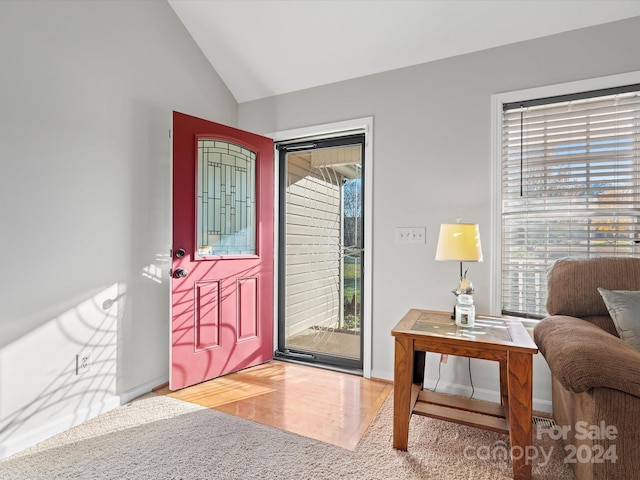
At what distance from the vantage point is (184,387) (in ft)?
8.07

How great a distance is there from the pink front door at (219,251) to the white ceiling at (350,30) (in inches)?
25.2

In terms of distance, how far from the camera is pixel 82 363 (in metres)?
2.03

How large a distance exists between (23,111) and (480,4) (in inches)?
103

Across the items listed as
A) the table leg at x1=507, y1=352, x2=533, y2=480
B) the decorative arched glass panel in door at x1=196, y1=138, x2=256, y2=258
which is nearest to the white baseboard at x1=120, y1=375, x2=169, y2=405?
the decorative arched glass panel in door at x1=196, y1=138, x2=256, y2=258

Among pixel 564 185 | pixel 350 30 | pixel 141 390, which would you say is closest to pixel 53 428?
pixel 141 390

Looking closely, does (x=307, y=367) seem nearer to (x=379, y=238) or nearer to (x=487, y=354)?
(x=379, y=238)

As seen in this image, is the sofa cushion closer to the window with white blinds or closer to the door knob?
the window with white blinds

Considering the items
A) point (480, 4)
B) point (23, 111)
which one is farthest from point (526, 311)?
point (23, 111)

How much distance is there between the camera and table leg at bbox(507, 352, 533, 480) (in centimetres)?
153

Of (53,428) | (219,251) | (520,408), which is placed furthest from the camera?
(219,251)

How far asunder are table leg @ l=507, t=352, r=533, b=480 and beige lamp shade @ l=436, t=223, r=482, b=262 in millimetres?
539

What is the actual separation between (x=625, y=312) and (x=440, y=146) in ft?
4.63

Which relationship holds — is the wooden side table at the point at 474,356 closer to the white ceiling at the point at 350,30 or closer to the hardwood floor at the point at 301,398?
the hardwood floor at the point at 301,398

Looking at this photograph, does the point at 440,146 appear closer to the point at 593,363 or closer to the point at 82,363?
the point at 593,363
